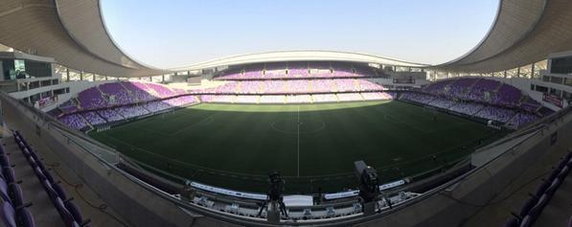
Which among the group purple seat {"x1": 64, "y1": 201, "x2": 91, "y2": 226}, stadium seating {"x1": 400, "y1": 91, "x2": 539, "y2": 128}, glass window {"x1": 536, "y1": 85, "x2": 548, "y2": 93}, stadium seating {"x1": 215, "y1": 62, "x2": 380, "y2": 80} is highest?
stadium seating {"x1": 215, "y1": 62, "x2": 380, "y2": 80}

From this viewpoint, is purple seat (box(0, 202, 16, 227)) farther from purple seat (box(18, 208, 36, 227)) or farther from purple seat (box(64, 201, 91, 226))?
purple seat (box(64, 201, 91, 226))

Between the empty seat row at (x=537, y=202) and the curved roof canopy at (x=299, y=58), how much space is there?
188ft

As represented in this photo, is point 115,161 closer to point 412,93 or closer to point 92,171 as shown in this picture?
point 92,171

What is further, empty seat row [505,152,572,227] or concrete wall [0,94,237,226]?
concrete wall [0,94,237,226]

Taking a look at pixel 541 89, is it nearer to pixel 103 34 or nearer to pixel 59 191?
pixel 59 191

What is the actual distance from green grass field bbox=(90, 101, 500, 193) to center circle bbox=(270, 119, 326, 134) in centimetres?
9

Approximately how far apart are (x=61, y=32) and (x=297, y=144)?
23.1 metres

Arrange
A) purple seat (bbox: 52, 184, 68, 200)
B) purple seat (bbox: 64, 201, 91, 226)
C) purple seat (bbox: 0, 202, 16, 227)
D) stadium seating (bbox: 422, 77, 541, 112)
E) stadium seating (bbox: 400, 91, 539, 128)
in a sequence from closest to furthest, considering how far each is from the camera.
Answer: purple seat (bbox: 0, 202, 16, 227) < purple seat (bbox: 64, 201, 91, 226) < purple seat (bbox: 52, 184, 68, 200) < stadium seating (bbox: 400, 91, 539, 128) < stadium seating (bbox: 422, 77, 541, 112)

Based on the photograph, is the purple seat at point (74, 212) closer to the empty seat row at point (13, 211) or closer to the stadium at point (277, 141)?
the stadium at point (277, 141)

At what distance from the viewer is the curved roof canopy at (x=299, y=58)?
63.2 metres

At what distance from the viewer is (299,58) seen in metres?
65.2

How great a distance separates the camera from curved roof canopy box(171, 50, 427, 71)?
63.2 metres

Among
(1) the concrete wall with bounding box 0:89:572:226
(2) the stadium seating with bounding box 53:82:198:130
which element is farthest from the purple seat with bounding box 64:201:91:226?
(2) the stadium seating with bounding box 53:82:198:130

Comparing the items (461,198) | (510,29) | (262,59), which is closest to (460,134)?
(510,29)
